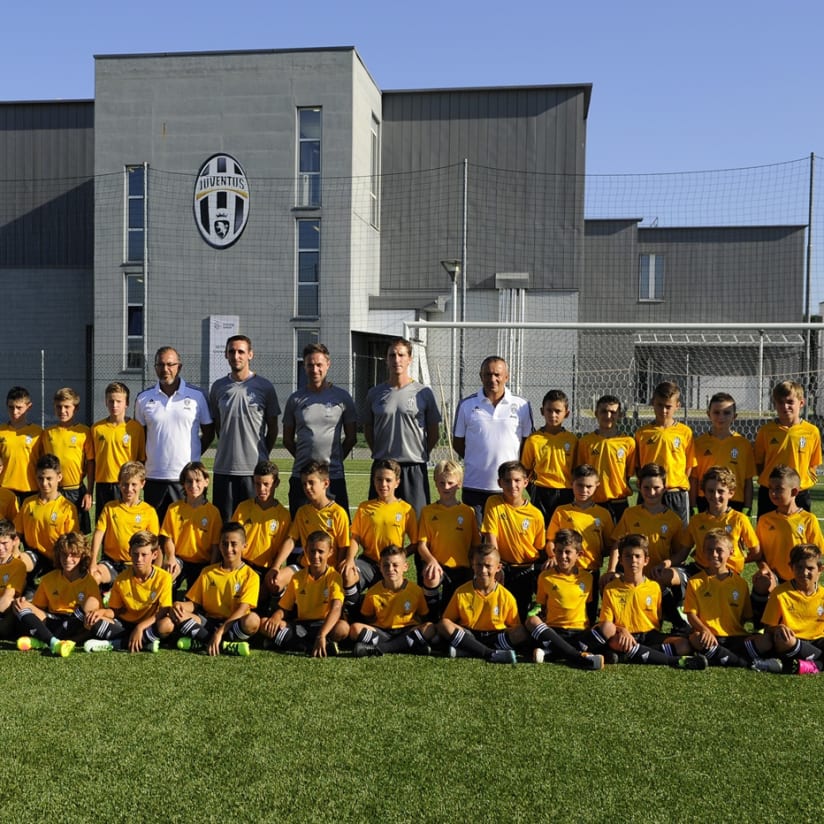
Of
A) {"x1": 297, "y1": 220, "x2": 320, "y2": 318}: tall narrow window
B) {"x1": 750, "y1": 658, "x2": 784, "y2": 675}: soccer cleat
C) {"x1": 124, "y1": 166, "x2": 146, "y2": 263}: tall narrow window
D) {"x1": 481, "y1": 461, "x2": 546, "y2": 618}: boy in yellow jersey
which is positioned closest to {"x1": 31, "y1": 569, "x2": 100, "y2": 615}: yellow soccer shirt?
{"x1": 481, "y1": 461, "x2": 546, "y2": 618}: boy in yellow jersey

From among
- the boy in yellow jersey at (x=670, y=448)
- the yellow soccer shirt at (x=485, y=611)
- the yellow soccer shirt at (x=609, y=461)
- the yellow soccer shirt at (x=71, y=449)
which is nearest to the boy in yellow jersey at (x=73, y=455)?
the yellow soccer shirt at (x=71, y=449)

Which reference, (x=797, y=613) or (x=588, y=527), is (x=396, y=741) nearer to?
(x=588, y=527)

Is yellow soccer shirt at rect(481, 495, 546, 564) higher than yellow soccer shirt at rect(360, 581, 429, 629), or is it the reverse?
yellow soccer shirt at rect(481, 495, 546, 564)

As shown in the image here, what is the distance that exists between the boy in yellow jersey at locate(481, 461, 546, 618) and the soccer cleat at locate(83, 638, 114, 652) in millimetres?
1995

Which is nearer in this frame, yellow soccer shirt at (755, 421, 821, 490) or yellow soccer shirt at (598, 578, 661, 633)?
yellow soccer shirt at (598, 578, 661, 633)

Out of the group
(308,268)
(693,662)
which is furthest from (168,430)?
(308,268)

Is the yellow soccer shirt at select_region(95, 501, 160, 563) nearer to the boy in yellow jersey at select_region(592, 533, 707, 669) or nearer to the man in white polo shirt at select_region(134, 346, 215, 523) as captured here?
the man in white polo shirt at select_region(134, 346, 215, 523)

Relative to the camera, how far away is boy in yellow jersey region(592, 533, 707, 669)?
4.17 m

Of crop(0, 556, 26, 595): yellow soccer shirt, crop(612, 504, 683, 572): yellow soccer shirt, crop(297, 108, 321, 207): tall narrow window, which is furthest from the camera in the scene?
crop(297, 108, 321, 207): tall narrow window

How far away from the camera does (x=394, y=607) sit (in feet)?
14.6

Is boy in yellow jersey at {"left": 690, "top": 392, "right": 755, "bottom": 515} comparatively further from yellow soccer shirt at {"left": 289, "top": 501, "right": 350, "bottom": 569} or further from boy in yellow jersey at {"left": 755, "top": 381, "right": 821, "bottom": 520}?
yellow soccer shirt at {"left": 289, "top": 501, "right": 350, "bottom": 569}

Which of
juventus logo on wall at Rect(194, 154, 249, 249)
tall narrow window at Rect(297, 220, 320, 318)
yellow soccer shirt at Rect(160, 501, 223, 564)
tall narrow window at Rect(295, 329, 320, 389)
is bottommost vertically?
yellow soccer shirt at Rect(160, 501, 223, 564)

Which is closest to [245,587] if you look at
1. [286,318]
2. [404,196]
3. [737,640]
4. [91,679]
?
[91,679]

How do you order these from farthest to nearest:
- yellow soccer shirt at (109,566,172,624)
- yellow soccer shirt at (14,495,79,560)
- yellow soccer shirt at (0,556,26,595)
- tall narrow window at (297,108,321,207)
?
1. tall narrow window at (297,108,321,207)
2. yellow soccer shirt at (14,495,79,560)
3. yellow soccer shirt at (0,556,26,595)
4. yellow soccer shirt at (109,566,172,624)
